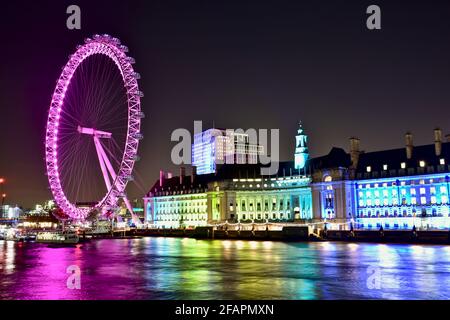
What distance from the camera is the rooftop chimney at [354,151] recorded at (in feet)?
411

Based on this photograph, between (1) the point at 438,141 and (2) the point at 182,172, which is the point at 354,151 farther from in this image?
(2) the point at 182,172

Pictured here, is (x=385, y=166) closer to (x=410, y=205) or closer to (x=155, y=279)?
(x=410, y=205)

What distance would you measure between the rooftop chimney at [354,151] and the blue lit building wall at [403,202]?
5704 millimetres

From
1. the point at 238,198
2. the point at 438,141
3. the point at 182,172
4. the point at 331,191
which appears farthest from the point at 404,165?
the point at 182,172

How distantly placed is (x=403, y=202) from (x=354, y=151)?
21829 mm

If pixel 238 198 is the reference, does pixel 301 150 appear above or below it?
above

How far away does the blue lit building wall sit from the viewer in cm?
10250

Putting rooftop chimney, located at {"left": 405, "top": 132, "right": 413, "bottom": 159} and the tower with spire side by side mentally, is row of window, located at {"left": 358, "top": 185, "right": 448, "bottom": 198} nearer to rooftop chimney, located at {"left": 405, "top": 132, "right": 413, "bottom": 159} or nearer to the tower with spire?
rooftop chimney, located at {"left": 405, "top": 132, "right": 413, "bottom": 159}

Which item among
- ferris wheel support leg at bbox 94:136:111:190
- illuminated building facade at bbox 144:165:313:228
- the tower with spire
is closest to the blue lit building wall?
illuminated building facade at bbox 144:165:313:228

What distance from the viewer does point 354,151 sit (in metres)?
127

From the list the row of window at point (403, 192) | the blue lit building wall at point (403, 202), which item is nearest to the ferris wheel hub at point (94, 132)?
the blue lit building wall at point (403, 202)

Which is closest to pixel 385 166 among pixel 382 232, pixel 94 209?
pixel 382 232

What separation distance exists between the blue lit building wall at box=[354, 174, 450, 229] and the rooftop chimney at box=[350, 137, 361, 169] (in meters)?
5.70
